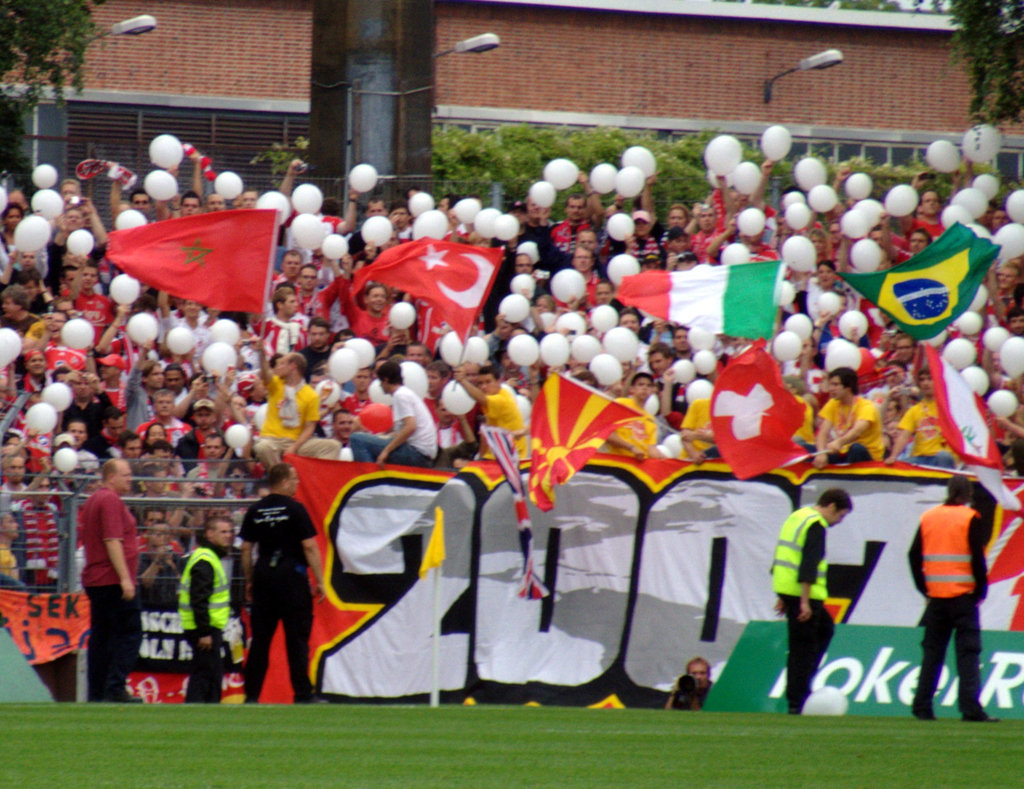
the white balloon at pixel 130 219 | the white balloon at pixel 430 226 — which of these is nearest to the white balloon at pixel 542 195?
the white balloon at pixel 430 226

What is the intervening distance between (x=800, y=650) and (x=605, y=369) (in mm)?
3719

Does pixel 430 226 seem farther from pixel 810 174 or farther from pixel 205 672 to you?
pixel 205 672

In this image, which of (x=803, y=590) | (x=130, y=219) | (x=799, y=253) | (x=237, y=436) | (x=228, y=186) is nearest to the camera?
(x=803, y=590)

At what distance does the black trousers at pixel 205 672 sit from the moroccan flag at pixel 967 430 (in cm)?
569

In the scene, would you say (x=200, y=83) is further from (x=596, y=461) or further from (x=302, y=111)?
(x=596, y=461)

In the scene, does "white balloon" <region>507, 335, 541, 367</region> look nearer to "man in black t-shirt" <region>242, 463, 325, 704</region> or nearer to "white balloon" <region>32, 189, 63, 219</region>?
"man in black t-shirt" <region>242, 463, 325, 704</region>

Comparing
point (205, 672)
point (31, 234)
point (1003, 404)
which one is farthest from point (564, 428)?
point (31, 234)

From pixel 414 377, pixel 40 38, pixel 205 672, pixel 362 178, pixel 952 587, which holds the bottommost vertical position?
pixel 205 672

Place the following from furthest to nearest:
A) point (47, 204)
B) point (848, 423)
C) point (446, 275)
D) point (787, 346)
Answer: point (47, 204)
point (787, 346)
point (446, 275)
point (848, 423)

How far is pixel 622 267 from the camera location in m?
16.5

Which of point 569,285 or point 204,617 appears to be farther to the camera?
point 569,285

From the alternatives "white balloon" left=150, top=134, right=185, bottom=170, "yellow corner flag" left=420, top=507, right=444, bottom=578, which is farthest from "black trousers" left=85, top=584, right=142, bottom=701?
"white balloon" left=150, top=134, right=185, bottom=170

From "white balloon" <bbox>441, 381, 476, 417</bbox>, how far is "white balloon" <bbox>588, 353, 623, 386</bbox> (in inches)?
48.6

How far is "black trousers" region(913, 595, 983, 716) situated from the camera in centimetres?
1151
